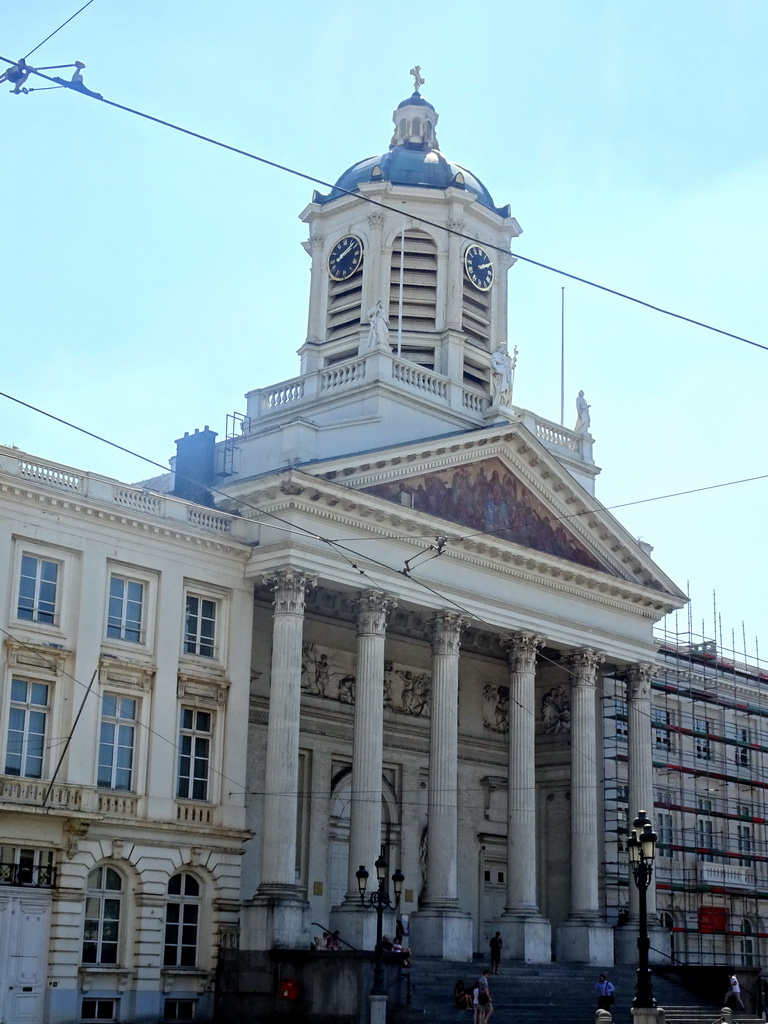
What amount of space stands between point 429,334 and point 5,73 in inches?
1265

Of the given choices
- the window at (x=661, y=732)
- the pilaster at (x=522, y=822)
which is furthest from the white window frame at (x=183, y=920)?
the window at (x=661, y=732)

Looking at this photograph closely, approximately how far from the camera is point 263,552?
39.3m

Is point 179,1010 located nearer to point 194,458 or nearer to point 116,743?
point 116,743

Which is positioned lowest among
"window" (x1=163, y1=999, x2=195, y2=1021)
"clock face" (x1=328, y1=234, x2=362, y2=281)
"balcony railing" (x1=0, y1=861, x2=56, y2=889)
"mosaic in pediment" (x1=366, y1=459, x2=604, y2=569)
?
"window" (x1=163, y1=999, x2=195, y2=1021)

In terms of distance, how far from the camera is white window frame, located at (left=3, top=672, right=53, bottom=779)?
3441 cm

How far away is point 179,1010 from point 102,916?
3.01 m

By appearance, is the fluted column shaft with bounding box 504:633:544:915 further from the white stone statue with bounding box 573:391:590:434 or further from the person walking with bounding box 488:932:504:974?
the white stone statue with bounding box 573:391:590:434

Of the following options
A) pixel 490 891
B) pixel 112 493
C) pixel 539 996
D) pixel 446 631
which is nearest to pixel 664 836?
pixel 490 891

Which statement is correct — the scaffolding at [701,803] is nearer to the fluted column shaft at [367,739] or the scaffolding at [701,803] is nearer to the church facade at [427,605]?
the church facade at [427,605]

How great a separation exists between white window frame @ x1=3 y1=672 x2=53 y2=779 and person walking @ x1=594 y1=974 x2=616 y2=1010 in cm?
1451

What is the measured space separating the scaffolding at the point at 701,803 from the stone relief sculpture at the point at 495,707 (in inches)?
130

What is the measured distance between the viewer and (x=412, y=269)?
5128 centimetres

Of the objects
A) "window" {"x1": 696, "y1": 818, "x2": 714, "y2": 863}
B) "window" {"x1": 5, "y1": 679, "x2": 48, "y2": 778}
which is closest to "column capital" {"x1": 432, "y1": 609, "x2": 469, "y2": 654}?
"window" {"x1": 5, "y1": 679, "x2": 48, "y2": 778}

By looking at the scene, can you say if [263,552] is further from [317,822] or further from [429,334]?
[429,334]
